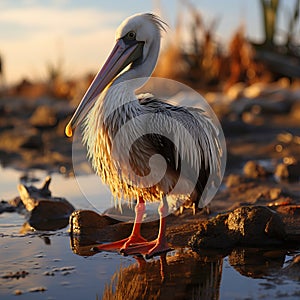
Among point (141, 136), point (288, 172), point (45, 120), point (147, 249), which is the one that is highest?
point (141, 136)

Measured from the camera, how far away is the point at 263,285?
3156 millimetres

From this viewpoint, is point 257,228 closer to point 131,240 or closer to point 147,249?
point 147,249

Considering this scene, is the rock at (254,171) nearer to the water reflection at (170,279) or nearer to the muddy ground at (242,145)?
the muddy ground at (242,145)

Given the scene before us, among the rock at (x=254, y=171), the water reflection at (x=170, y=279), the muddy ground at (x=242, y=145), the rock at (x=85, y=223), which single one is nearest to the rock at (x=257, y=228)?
the water reflection at (x=170, y=279)

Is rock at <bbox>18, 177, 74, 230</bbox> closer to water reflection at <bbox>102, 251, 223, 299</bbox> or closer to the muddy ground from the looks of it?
the muddy ground

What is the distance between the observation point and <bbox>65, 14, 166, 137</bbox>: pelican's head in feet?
14.2

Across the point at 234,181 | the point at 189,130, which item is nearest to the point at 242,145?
the point at 234,181

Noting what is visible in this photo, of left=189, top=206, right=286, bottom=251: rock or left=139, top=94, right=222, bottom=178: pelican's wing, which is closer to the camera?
left=189, top=206, right=286, bottom=251: rock

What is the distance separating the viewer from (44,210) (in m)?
5.02

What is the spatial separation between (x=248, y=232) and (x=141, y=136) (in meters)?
0.96

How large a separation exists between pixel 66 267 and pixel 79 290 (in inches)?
18.9

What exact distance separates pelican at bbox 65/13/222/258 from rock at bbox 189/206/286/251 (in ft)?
0.96

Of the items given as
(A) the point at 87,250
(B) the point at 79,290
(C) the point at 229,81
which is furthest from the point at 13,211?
(C) the point at 229,81

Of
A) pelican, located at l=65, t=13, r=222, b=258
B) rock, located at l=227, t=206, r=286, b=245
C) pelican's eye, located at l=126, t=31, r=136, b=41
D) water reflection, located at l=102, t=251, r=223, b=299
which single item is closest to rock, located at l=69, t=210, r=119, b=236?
pelican, located at l=65, t=13, r=222, b=258
